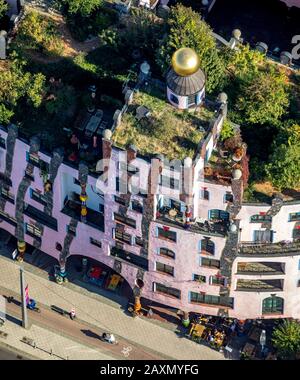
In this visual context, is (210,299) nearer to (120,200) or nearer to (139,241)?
(139,241)

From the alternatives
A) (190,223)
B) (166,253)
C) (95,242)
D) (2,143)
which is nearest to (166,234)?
(166,253)

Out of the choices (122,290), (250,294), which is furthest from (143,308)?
(250,294)

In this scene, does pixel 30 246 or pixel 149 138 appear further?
pixel 30 246

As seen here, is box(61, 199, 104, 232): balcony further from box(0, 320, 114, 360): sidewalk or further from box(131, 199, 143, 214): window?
box(0, 320, 114, 360): sidewalk

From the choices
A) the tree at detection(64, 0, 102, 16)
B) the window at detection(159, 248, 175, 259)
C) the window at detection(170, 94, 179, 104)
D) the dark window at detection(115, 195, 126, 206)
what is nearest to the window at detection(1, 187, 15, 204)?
the dark window at detection(115, 195, 126, 206)

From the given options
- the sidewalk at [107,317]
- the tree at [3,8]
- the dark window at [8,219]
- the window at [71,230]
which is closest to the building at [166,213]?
the dark window at [8,219]

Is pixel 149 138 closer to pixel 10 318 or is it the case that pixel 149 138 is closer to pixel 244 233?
pixel 244 233
